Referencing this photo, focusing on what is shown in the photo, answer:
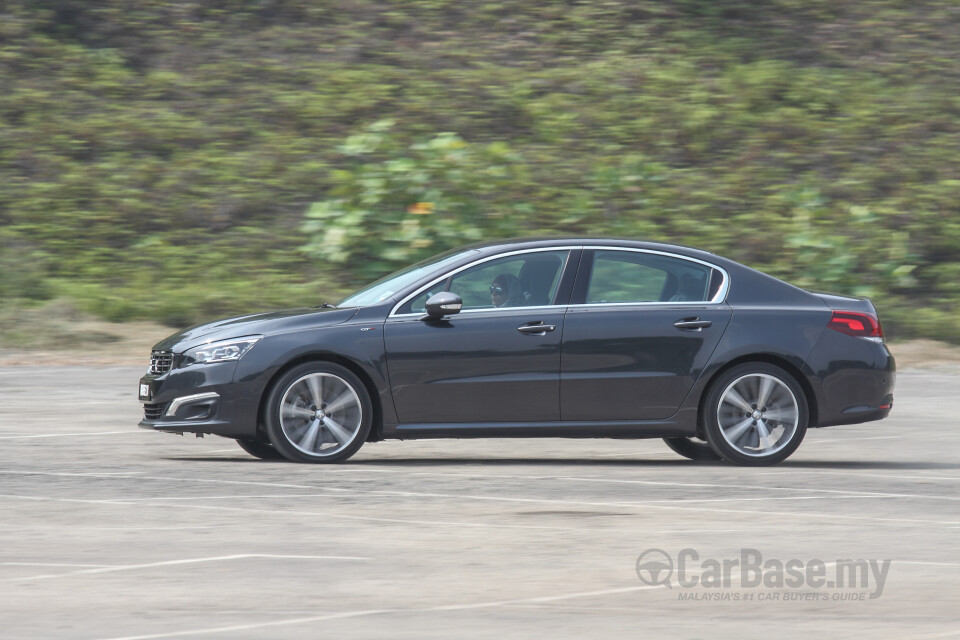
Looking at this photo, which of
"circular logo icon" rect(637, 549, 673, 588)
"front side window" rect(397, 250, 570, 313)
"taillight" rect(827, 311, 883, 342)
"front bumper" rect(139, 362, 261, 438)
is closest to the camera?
"circular logo icon" rect(637, 549, 673, 588)

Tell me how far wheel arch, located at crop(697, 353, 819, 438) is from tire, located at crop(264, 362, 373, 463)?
7.11 ft

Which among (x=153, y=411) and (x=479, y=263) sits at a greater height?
(x=479, y=263)

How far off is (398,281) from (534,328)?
1019 millimetres

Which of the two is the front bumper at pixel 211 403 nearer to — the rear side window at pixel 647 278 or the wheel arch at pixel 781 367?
the rear side window at pixel 647 278

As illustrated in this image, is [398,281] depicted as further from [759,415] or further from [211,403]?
[759,415]

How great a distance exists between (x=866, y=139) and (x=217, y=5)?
1129cm

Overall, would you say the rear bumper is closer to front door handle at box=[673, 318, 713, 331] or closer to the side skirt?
front door handle at box=[673, 318, 713, 331]

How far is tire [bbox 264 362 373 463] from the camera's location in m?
9.43

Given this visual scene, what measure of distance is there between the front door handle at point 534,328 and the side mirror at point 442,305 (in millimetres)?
427

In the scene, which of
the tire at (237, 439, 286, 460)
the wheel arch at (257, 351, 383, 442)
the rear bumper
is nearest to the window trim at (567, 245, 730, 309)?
the rear bumper

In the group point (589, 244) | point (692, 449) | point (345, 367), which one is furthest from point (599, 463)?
point (345, 367)

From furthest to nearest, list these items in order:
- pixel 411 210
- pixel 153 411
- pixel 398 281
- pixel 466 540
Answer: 1. pixel 411 210
2. pixel 398 281
3. pixel 153 411
4. pixel 466 540

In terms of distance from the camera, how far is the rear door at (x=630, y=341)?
31.6 feet

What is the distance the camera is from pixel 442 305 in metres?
9.48
